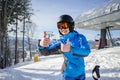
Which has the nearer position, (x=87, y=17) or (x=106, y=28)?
(x=87, y=17)

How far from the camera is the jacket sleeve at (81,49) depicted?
298 centimetres

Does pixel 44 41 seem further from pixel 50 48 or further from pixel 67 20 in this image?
pixel 67 20

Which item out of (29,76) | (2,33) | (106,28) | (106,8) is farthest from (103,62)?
(2,33)

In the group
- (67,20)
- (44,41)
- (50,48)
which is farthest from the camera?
(50,48)

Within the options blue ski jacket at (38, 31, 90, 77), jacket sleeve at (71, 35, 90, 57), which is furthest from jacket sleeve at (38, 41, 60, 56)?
jacket sleeve at (71, 35, 90, 57)

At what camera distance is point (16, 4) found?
23.5 metres

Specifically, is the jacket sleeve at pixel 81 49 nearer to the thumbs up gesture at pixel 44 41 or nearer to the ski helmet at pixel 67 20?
the ski helmet at pixel 67 20

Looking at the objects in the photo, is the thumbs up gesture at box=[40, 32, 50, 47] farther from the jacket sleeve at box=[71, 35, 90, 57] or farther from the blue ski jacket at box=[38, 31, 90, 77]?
the jacket sleeve at box=[71, 35, 90, 57]

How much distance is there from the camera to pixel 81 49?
300 centimetres

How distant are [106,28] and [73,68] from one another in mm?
15820

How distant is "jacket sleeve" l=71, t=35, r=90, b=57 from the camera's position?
298 centimetres

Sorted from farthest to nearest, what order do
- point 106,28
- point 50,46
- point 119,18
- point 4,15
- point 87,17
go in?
point 4,15
point 106,28
point 87,17
point 119,18
point 50,46

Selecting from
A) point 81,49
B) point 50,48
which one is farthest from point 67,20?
point 50,48

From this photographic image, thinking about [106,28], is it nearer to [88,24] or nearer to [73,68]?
[88,24]
